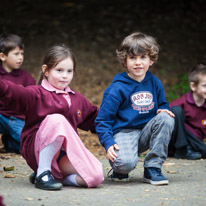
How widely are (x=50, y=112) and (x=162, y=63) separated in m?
6.41

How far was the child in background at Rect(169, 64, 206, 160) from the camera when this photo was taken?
5.71 meters

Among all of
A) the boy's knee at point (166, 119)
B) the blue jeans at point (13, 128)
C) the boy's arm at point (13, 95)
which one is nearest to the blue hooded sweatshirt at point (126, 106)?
the boy's knee at point (166, 119)

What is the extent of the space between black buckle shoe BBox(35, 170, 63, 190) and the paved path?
0.05 metres

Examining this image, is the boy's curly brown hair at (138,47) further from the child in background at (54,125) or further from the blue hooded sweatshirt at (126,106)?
the child in background at (54,125)

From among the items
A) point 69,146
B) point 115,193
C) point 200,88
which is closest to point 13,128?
point 69,146

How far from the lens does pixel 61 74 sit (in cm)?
394

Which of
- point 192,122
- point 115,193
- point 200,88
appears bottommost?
point 115,193

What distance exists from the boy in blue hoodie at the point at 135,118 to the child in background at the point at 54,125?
0.25 metres

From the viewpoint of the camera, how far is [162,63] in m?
9.90

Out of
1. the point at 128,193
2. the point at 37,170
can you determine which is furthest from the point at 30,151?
the point at 128,193

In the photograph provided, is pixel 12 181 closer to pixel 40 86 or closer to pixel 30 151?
pixel 30 151

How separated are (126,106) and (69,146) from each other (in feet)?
2.41

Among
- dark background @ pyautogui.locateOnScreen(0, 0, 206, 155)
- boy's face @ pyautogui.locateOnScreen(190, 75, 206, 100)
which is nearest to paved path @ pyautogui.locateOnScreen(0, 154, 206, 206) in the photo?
boy's face @ pyautogui.locateOnScreen(190, 75, 206, 100)

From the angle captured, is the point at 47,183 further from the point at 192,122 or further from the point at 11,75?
Result: the point at 192,122
